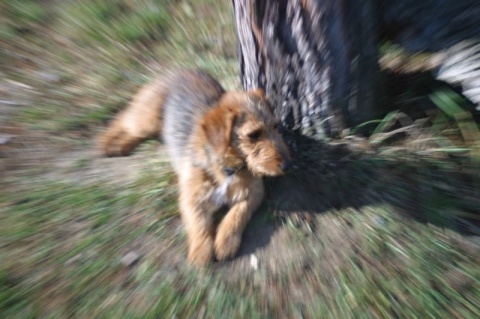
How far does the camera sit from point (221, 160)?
299cm

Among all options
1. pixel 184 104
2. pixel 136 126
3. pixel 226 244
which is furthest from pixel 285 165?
pixel 136 126

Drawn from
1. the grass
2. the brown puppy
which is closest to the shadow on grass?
the grass

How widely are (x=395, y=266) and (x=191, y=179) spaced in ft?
5.00

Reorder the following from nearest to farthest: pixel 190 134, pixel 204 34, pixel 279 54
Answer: pixel 279 54, pixel 190 134, pixel 204 34

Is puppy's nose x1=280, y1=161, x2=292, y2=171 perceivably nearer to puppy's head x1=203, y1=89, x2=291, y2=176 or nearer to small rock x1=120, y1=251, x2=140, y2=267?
puppy's head x1=203, y1=89, x2=291, y2=176

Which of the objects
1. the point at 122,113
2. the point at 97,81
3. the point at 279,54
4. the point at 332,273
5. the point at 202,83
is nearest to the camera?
the point at 332,273

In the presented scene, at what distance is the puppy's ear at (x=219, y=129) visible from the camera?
2881 millimetres

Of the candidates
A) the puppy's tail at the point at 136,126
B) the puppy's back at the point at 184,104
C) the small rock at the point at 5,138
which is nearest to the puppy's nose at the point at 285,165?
the puppy's back at the point at 184,104

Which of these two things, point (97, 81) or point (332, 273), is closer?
point (332, 273)

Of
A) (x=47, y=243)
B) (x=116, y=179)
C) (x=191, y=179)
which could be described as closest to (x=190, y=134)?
(x=191, y=179)

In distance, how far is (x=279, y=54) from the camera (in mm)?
3098

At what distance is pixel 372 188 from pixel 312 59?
3.53 feet

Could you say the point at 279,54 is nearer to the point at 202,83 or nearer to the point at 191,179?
the point at 202,83

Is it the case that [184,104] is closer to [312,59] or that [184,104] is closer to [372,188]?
[312,59]
